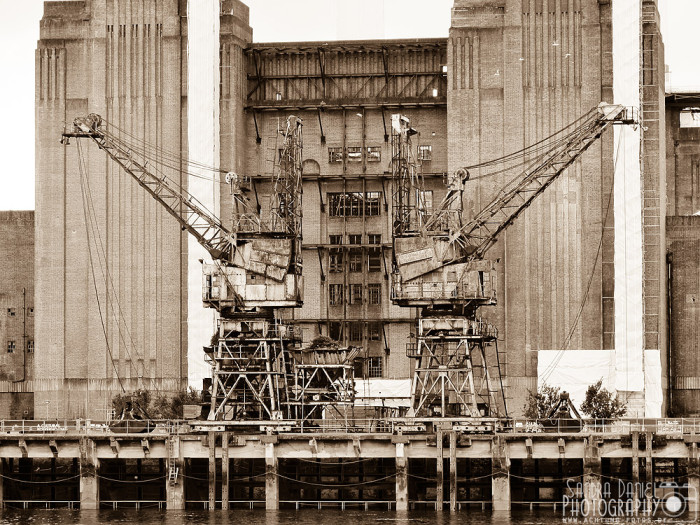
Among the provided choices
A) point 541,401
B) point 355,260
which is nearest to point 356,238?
point 355,260

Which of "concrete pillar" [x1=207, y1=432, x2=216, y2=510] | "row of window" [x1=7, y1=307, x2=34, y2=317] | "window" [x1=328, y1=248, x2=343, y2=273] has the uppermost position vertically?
"window" [x1=328, y1=248, x2=343, y2=273]

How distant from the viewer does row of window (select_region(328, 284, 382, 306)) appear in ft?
382

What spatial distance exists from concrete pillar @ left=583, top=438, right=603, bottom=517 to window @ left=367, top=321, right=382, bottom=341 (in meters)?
36.4

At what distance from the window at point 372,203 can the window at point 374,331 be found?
806cm

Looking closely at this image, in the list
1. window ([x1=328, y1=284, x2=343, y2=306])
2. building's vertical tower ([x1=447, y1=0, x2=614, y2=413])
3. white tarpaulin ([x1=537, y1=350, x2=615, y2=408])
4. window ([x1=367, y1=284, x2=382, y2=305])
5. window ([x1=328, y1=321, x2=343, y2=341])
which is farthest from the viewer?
window ([x1=328, y1=284, x2=343, y2=306])

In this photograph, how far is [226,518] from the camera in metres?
79.4

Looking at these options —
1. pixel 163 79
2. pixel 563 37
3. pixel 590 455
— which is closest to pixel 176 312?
pixel 163 79

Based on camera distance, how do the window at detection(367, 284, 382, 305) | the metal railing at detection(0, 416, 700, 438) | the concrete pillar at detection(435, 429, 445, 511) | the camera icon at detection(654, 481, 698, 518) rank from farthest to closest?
1. the window at detection(367, 284, 382, 305)
2. the metal railing at detection(0, 416, 700, 438)
3. the concrete pillar at detection(435, 429, 445, 511)
4. the camera icon at detection(654, 481, 698, 518)

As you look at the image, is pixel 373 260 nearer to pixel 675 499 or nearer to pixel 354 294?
pixel 354 294

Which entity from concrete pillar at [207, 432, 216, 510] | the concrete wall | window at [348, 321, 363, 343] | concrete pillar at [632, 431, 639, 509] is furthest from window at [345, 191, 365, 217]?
concrete pillar at [632, 431, 639, 509]

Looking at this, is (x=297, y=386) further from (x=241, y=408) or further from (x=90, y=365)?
(x=90, y=365)

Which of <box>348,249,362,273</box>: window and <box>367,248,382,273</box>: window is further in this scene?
<box>348,249,362,273</box>: window

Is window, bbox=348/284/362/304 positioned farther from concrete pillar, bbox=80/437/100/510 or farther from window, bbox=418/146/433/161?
concrete pillar, bbox=80/437/100/510

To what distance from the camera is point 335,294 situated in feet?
383
